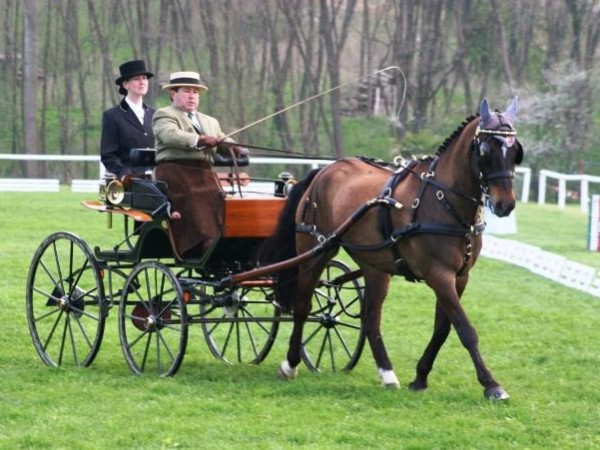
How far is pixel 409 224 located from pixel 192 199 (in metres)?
1.56

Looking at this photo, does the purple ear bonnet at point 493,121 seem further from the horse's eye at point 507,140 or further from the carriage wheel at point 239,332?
the carriage wheel at point 239,332

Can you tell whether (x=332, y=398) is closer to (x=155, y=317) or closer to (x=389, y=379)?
(x=389, y=379)

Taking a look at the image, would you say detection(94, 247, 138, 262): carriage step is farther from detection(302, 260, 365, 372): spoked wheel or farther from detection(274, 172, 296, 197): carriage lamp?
detection(302, 260, 365, 372): spoked wheel

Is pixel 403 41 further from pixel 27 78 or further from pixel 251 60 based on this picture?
pixel 27 78

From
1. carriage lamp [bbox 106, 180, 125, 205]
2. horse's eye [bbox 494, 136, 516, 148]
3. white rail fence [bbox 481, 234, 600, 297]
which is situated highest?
horse's eye [bbox 494, 136, 516, 148]

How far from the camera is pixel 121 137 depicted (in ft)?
31.3

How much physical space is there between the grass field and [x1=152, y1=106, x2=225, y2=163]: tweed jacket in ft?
4.73

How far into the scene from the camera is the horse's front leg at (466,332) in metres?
7.70

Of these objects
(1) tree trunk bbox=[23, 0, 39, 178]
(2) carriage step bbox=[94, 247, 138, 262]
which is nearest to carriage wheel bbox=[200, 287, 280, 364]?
(2) carriage step bbox=[94, 247, 138, 262]

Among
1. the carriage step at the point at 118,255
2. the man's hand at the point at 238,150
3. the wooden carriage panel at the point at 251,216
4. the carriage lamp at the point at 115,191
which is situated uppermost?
the man's hand at the point at 238,150

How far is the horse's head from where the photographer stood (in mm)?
7574

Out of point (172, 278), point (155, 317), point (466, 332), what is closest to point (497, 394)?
point (466, 332)

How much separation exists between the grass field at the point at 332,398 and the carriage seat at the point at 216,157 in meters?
1.40

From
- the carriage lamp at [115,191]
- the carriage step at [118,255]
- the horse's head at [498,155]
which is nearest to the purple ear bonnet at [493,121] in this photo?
the horse's head at [498,155]
